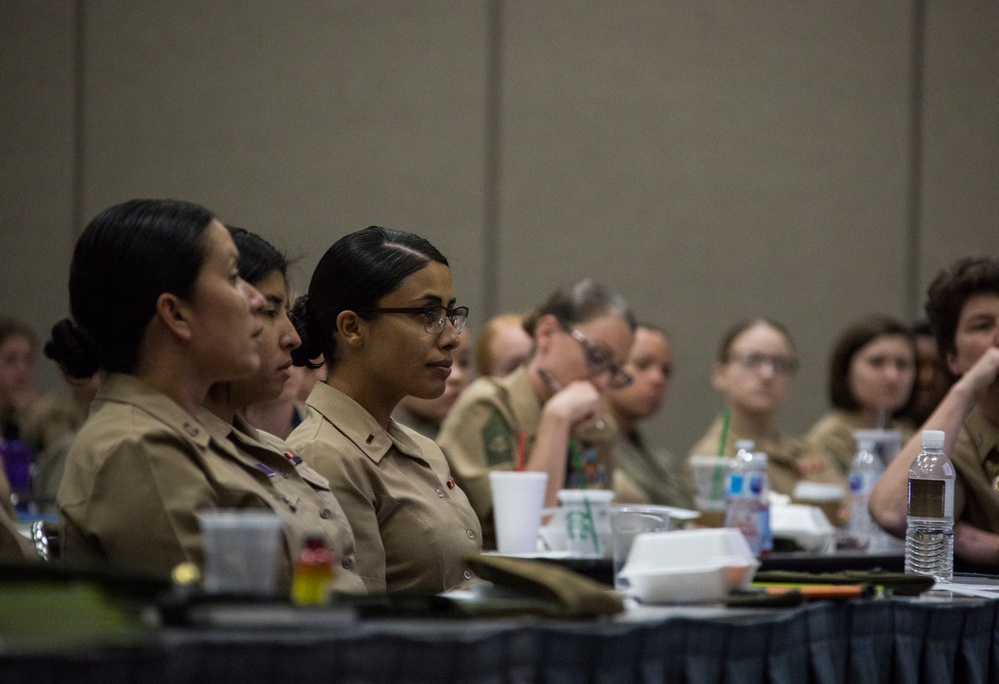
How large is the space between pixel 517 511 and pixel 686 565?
3.57ft

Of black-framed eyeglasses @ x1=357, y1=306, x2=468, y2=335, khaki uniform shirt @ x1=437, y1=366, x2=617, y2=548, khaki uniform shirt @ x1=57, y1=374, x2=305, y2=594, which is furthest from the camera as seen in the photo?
khaki uniform shirt @ x1=437, y1=366, x2=617, y2=548

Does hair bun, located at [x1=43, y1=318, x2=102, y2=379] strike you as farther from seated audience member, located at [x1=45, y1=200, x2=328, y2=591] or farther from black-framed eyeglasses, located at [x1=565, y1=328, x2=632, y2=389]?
black-framed eyeglasses, located at [x1=565, y1=328, x2=632, y2=389]

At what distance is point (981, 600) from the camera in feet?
5.88

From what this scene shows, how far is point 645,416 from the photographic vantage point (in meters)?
4.41

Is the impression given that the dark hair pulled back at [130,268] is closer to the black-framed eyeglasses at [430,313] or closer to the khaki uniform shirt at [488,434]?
the black-framed eyeglasses at [430,313]

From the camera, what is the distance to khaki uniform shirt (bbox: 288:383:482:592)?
6.48ft

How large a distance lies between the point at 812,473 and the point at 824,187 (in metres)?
1.95

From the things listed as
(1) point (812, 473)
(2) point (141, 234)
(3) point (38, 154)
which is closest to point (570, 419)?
(1) point (812, 473)

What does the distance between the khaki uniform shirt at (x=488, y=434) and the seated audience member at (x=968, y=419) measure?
0.95 m

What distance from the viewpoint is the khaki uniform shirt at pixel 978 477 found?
8.38 feet

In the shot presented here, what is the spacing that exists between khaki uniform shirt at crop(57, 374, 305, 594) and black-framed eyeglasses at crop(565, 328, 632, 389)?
6.27 ft

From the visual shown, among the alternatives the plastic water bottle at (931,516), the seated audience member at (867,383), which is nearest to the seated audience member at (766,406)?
the seated audience member at (867,383)

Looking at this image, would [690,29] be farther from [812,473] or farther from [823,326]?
[812,473]

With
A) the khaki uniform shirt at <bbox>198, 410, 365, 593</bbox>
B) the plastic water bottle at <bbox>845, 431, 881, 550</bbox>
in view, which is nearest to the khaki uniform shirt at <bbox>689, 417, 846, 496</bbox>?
the plastic water bottle at <bbox>845, 431, 881, 550</bbox>
